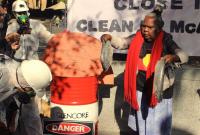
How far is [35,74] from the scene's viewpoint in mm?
4371

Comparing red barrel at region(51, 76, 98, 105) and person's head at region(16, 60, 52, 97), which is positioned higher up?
person's head at region(16, 60, 52, 97)

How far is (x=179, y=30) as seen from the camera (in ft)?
23.1

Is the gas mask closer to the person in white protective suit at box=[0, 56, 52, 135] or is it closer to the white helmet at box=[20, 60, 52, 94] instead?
the person in white protective suit at box=[0, 56, 52, 135]

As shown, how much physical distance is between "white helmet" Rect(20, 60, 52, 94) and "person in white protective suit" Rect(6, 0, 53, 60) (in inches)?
63.0

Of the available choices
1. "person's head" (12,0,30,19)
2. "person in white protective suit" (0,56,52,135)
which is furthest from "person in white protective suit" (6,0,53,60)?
"person in white protective suit" (0,56,52,135)

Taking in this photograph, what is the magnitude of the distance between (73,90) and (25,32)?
92cm

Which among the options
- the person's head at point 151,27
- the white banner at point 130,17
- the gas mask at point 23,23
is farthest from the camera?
the white banner at point 130,17

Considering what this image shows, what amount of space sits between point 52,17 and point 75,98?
4597 mm

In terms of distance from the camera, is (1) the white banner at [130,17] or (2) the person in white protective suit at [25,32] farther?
(1) the white banner at [130,17]

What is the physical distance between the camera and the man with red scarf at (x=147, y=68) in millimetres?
5402

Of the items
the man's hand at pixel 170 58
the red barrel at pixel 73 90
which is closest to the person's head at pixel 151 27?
the man's hand at pixel 170 58

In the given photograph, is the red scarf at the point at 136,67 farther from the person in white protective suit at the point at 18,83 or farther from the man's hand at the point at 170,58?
the person in white protective suit at the point at 18,83

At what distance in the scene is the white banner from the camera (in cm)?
696

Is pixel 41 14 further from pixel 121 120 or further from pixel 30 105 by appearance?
pixel 30 105
